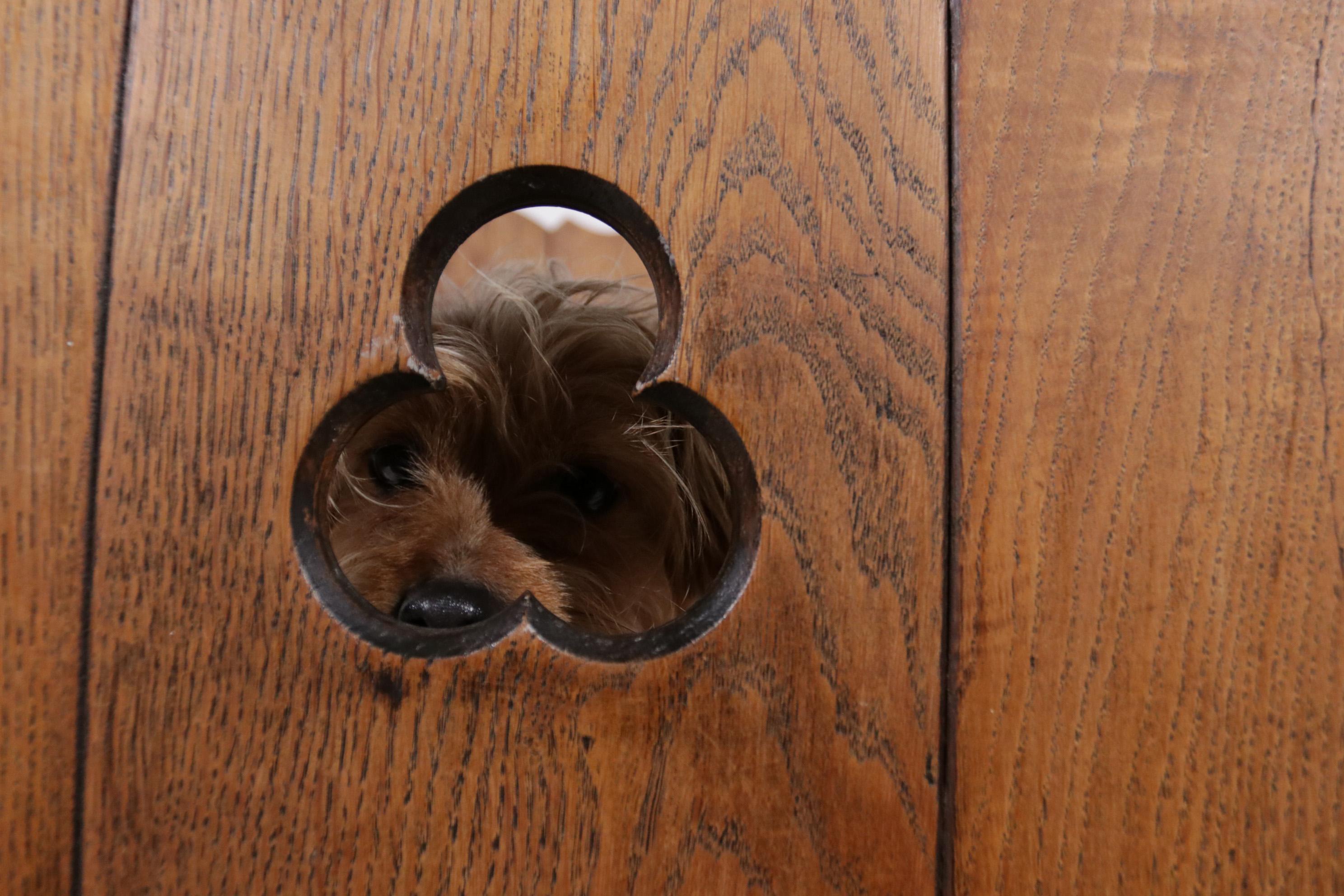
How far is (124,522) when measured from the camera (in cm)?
48

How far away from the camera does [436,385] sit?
0.52m

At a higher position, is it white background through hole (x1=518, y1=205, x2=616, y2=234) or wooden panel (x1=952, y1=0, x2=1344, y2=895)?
white background through hole (x1=518, y1=205, x2=616, y2=234)

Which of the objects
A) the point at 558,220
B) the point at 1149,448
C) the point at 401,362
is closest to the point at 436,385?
the point at 401,362

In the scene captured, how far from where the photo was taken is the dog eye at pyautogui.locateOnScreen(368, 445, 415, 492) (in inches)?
47.4

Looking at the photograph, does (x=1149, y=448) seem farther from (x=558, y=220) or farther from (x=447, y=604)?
(x=558, y=220)

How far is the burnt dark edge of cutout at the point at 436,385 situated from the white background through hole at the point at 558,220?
1307 millimetres

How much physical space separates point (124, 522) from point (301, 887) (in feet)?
0.75

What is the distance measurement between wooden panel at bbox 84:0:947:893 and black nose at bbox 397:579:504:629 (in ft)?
1.37

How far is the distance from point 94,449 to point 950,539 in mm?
499

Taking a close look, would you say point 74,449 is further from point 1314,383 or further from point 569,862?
point 1314,383

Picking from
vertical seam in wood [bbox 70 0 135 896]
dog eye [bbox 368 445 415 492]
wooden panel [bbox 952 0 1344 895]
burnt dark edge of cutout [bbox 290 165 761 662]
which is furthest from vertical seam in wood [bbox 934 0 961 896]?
dog eye [bbox 368 445 415 492]

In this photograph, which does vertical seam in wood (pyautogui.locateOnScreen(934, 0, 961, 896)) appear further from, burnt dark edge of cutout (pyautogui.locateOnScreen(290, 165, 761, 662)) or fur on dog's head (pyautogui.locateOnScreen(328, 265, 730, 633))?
fur on dog's head (pyautogui.locateOnScreen(328, 265, 730, 633))

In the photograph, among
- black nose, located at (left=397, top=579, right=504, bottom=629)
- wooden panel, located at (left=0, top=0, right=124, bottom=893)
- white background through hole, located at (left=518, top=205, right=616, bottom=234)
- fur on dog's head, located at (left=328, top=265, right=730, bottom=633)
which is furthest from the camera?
white background through hole, located at (left=518, top=205, right=616, bottom=234)

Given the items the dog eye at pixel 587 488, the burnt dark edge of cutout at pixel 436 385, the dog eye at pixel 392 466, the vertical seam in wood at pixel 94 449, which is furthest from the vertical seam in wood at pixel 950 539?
the dog eye at pixel 392 466
